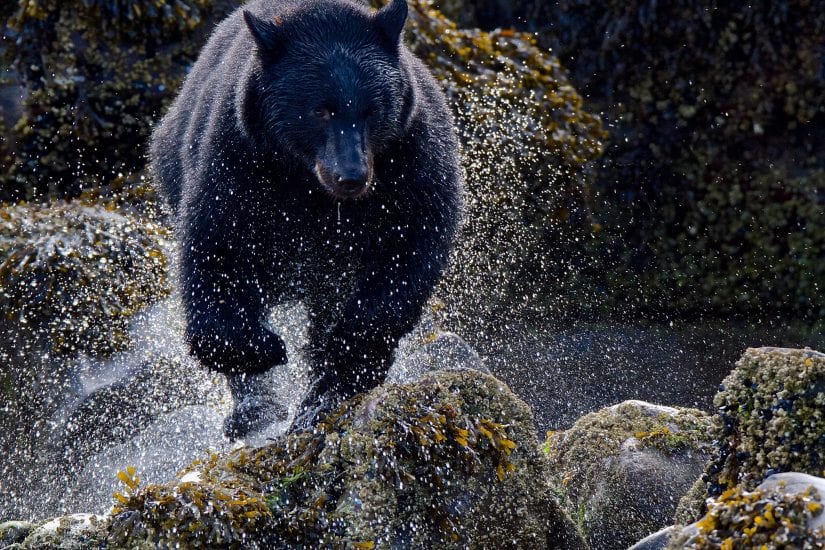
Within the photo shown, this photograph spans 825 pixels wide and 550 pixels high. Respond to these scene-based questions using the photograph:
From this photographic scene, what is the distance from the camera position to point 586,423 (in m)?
5.35

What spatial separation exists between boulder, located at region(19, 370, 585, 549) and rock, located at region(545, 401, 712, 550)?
1.62 feet

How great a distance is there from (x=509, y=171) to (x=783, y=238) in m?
2.75

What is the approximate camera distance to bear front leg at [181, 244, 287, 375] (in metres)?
5.06

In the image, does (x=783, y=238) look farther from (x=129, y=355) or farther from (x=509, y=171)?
(x=129, y=355)

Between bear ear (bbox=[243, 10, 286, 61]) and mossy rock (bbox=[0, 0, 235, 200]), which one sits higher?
bear ear (bbox=[243, 10, 286, 61])

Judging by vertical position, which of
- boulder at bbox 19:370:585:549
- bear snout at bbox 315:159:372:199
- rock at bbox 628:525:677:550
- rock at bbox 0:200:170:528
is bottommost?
rock at bbox 0:200:170:528

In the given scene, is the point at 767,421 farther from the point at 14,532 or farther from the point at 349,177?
the point at 14,532

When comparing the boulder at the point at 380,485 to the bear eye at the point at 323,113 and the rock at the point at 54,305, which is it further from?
the rock at the point at 54,305

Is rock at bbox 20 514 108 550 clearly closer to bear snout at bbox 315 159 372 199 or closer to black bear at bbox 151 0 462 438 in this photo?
black bear at bbox 151 0 462 438

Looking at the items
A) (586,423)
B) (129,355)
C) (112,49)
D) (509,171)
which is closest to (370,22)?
(586,423)

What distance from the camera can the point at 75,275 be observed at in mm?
6887

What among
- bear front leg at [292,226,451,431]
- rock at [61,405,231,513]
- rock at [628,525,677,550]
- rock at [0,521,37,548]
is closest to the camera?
rock at [628,525,677,550]

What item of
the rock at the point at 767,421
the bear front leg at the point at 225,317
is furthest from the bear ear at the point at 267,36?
the rock at the point at 767,421

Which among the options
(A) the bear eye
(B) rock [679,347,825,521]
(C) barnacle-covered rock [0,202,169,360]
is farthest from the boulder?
(C) barnacle-covered rock [0,202,169,360]
